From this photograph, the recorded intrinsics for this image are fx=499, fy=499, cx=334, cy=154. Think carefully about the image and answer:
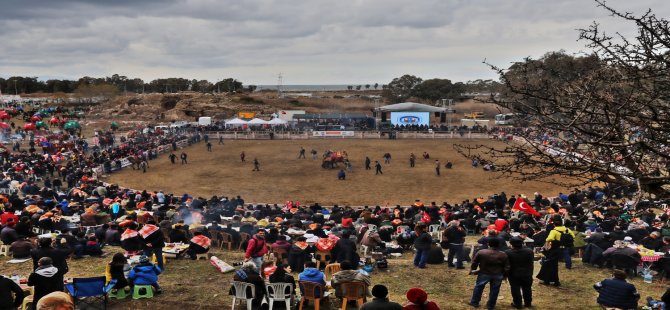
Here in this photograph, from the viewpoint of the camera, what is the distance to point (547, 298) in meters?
10.9

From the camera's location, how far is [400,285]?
11930 mm

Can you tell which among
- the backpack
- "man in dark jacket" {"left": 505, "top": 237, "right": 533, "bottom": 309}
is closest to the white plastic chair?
"man in dark jacket" {"left": 505, "top": 237, "right": 533, "bottom": 309}

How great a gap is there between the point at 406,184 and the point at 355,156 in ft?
39.1

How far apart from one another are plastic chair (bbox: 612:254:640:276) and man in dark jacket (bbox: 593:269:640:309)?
3.92 m

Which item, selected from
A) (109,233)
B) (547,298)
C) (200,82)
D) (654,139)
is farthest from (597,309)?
(200,82)

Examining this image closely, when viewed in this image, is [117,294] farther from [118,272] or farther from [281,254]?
[281,254]

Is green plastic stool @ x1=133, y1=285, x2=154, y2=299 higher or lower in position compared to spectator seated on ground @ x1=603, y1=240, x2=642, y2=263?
Result: lower

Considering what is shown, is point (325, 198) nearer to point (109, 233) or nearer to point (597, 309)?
point (109, 233)

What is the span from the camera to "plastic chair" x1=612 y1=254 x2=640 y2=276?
492 inches

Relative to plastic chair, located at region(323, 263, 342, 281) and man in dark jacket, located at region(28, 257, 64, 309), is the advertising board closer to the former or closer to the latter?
plastic chair, located at region(323, 263, 342, 281)

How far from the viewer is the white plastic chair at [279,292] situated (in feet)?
31.1

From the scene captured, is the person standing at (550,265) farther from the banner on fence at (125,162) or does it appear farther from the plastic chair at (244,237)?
the banner on fence at (125,162)

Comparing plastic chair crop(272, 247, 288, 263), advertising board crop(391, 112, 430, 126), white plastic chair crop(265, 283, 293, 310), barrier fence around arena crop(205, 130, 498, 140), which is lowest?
plastic chair crop(272, 247, 288, 263)

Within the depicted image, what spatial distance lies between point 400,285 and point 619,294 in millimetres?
4654
